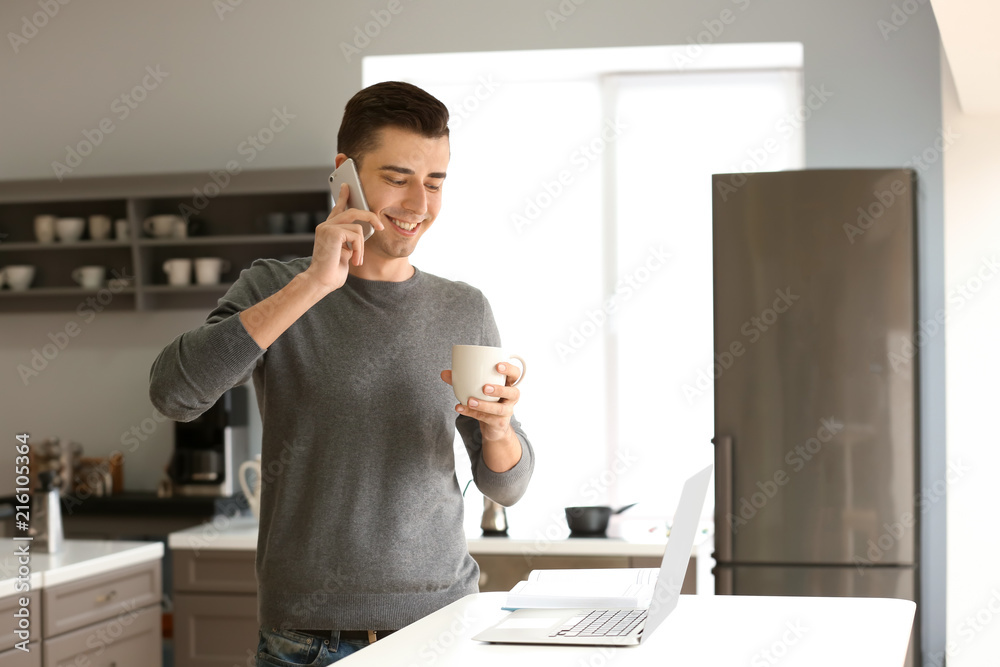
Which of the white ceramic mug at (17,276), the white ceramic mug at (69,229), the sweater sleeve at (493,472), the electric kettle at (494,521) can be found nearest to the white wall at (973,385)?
the electric kettle at (494,521)

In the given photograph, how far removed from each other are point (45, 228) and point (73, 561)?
1676 mm

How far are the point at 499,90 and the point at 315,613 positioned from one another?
9.29ft

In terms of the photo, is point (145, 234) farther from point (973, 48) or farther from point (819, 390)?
point (973, 48)

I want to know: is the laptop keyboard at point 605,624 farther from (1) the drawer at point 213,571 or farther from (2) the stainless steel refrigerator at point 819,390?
(1) the drawer at point 213,571

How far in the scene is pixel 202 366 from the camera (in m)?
1.29

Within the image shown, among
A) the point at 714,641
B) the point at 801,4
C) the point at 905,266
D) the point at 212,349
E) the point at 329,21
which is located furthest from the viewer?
the point at 329,21

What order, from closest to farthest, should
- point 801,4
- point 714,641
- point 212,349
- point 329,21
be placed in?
point 714,641 → point 212,349 → point 801,4 → point 329,21

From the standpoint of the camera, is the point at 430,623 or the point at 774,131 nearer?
the point at 430,623

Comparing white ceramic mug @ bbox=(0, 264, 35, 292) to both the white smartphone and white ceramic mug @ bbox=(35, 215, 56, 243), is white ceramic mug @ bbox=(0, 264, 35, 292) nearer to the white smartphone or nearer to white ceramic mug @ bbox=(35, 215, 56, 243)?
white ceramic mug @ bbox=(35, 215, 56, 243)

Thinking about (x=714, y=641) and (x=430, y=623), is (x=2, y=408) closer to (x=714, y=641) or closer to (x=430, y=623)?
(x=430, y=623)

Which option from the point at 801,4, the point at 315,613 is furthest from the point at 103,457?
the point at 801,4

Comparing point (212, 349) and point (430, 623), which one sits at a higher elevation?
point (212, 349)

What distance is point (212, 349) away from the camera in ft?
4.23

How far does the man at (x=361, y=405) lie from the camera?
1323 mm
